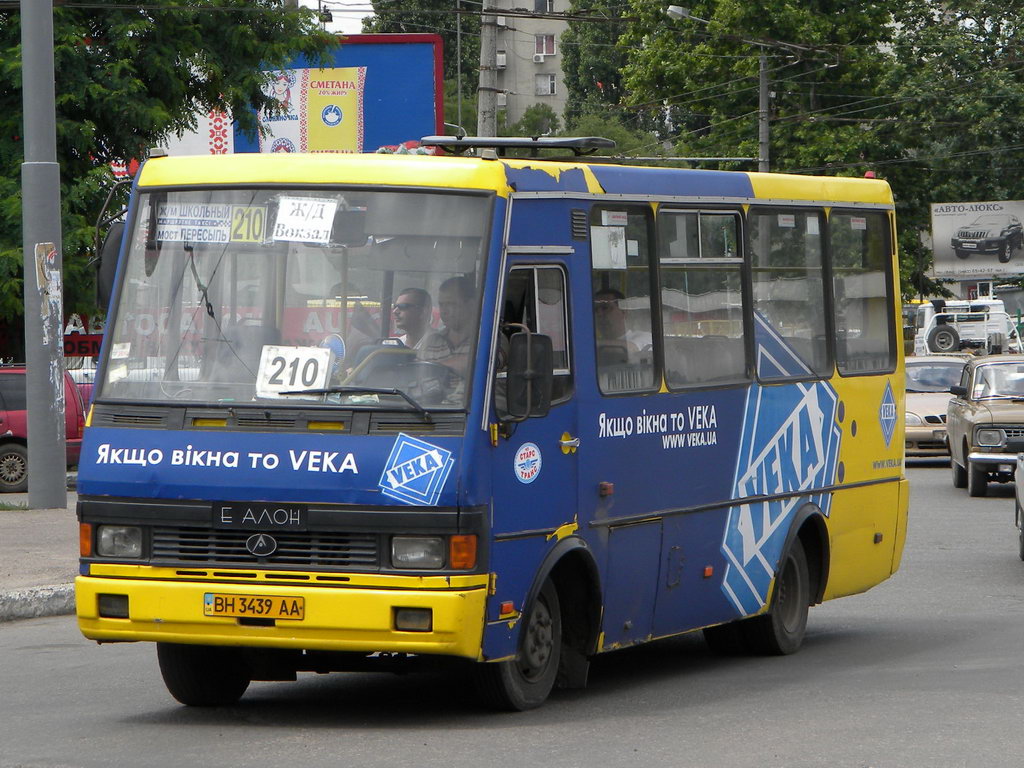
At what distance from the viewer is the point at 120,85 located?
27.9 meters

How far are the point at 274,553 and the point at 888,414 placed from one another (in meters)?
5.75

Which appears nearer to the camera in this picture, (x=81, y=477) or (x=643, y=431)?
(x=81, y=477)

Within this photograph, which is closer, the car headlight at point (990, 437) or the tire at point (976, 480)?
the car headlight at point (990, 437)

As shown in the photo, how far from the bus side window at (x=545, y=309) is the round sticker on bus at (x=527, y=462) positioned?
0.33 m

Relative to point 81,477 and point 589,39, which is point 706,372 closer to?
point 81,477

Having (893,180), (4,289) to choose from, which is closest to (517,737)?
(4,289)

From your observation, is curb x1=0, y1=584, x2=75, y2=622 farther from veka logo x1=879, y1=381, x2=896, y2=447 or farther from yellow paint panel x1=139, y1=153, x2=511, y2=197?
veka logo x1=879, y1=381, x2=896, y2=447

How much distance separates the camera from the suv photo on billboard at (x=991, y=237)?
198 feet

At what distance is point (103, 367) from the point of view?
27.0ft

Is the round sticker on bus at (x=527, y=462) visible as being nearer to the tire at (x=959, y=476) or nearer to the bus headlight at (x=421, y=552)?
the bus headlight at (x=421, y=552)

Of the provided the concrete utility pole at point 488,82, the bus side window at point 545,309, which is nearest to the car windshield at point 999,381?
the concrete utility pole at point 488,82

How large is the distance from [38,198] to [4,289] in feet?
30.6

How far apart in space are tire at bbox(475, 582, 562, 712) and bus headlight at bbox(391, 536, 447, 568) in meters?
0.67

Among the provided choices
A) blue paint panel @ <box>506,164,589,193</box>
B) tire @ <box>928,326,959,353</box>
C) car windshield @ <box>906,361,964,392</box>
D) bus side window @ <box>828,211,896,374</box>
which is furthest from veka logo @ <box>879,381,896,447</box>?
tire @ <box>928,326,959,353</box>
